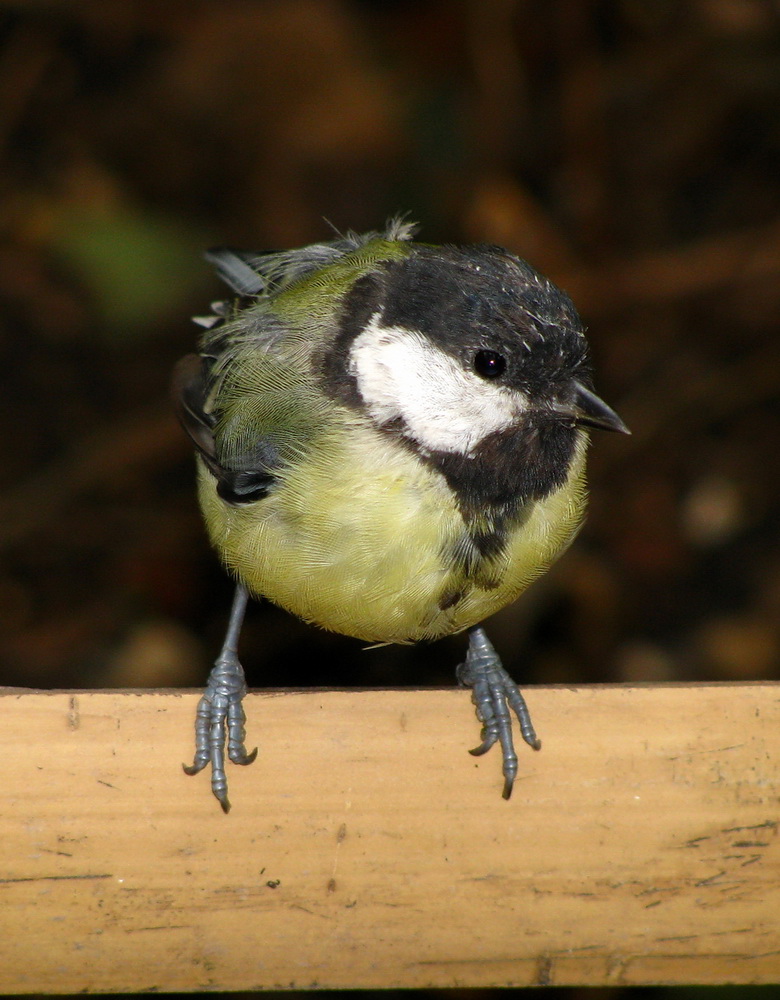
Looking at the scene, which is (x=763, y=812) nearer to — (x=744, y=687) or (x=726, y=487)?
(x=744, y=687)

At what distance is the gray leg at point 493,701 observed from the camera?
1.84 m

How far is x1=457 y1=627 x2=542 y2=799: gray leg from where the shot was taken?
6.04ft

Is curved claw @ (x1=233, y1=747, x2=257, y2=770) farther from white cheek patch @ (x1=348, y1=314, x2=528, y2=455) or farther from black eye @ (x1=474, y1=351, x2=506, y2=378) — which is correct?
black eye @ (x1=474, y1=351, x2=506, y2=378)

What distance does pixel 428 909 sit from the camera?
1.78 m

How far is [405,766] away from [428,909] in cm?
23

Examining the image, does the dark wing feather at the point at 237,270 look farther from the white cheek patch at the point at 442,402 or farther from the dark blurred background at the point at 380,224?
the dark blurred background at the point at 380,224

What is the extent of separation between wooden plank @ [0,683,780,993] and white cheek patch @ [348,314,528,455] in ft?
1.44

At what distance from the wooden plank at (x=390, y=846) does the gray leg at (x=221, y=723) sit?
2 cm

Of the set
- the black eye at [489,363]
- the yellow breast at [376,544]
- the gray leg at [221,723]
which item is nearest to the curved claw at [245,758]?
the gray leg at [221,723]

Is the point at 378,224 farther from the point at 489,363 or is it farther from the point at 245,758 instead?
the point at 245,758

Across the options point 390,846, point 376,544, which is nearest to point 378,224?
point 376,544

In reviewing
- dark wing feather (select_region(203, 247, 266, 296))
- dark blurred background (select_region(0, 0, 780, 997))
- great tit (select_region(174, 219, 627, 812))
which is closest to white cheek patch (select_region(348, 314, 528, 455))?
great tit (select_region(174, 219, 627, 812))

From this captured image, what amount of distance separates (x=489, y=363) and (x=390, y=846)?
2.61ft

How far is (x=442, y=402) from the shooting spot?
189cm
